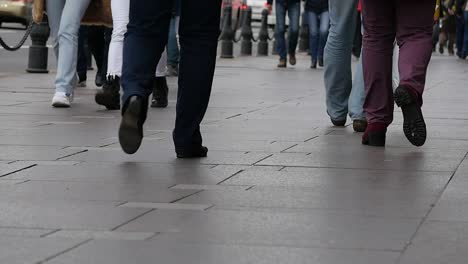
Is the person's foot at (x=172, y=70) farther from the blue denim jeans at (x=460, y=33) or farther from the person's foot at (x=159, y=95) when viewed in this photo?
the blue denim jeans at (x=460, y=33)

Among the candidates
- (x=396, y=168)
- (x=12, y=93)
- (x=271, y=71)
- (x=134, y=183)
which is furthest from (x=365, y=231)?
(x=271, y=71)

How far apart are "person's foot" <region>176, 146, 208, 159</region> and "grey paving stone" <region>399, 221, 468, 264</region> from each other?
2.21m

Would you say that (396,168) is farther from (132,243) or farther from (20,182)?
(132,243)

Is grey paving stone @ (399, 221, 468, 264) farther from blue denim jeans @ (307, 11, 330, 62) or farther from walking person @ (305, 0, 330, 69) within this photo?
walking person @ (305, 0, 330, 69)

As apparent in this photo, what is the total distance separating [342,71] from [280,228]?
444 cm

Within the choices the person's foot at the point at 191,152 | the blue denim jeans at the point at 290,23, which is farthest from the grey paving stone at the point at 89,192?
the blue denim jeans at the point at 290,23

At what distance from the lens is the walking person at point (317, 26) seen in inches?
776

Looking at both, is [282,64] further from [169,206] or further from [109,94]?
[169,206]

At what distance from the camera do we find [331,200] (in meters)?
5.37

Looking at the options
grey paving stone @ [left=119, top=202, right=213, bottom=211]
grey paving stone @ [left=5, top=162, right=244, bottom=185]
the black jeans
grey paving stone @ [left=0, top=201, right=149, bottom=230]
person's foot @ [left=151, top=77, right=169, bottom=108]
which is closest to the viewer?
grey paving stone @ [left=0, top=201, right=149, bottom=230]

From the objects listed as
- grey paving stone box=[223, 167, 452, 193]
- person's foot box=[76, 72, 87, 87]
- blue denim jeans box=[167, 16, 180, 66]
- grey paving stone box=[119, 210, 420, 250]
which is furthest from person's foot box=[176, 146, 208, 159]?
blue denim jeans box=[167, 16, 180, 66]

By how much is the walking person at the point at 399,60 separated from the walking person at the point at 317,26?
11.9 meters

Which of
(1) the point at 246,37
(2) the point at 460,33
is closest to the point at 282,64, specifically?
(1) the point at 246,37

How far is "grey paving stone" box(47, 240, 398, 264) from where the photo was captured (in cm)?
405
